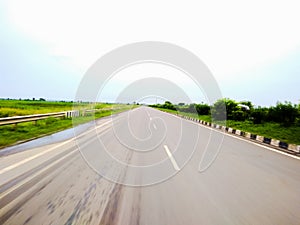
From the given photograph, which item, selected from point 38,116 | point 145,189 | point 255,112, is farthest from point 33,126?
point 255,112

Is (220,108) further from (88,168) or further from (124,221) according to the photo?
(124,221)

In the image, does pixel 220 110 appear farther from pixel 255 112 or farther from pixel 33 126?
pixel 33 126

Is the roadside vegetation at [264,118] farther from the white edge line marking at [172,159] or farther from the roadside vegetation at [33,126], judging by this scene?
the roadside vegetation at [33,126]

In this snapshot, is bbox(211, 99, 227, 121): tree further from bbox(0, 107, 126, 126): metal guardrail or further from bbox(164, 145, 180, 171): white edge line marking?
bbox(164, 145, 180, 171): white edge line marking

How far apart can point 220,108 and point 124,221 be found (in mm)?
28760

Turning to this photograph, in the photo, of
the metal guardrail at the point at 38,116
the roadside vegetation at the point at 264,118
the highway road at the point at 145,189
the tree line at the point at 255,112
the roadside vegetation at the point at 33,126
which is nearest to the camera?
the highway road at the point at 145,189

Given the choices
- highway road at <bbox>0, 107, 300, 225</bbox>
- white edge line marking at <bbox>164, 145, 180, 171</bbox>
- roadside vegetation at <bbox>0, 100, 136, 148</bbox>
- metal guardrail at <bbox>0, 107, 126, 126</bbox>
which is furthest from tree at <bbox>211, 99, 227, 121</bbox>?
highway road at <bbox>0, 107, 300, 225</bbox>

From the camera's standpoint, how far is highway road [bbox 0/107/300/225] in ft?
11.1

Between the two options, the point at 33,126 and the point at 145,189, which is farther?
the point at 33,126

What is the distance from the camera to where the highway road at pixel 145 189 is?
3.40 meters

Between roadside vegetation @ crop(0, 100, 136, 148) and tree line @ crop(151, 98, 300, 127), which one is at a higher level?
tree line @ crop(151, 98, 300, 127)

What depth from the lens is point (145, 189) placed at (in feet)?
14.9

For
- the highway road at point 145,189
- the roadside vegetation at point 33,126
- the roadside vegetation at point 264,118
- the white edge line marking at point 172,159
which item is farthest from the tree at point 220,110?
the highway road at point 145,189

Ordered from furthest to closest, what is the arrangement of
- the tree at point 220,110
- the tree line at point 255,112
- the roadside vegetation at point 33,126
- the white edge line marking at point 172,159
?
the tree at point 220,110, the tree line at point 255,112, the roadside vegetation at point 33,126, the white edge line marking at point 172,159
